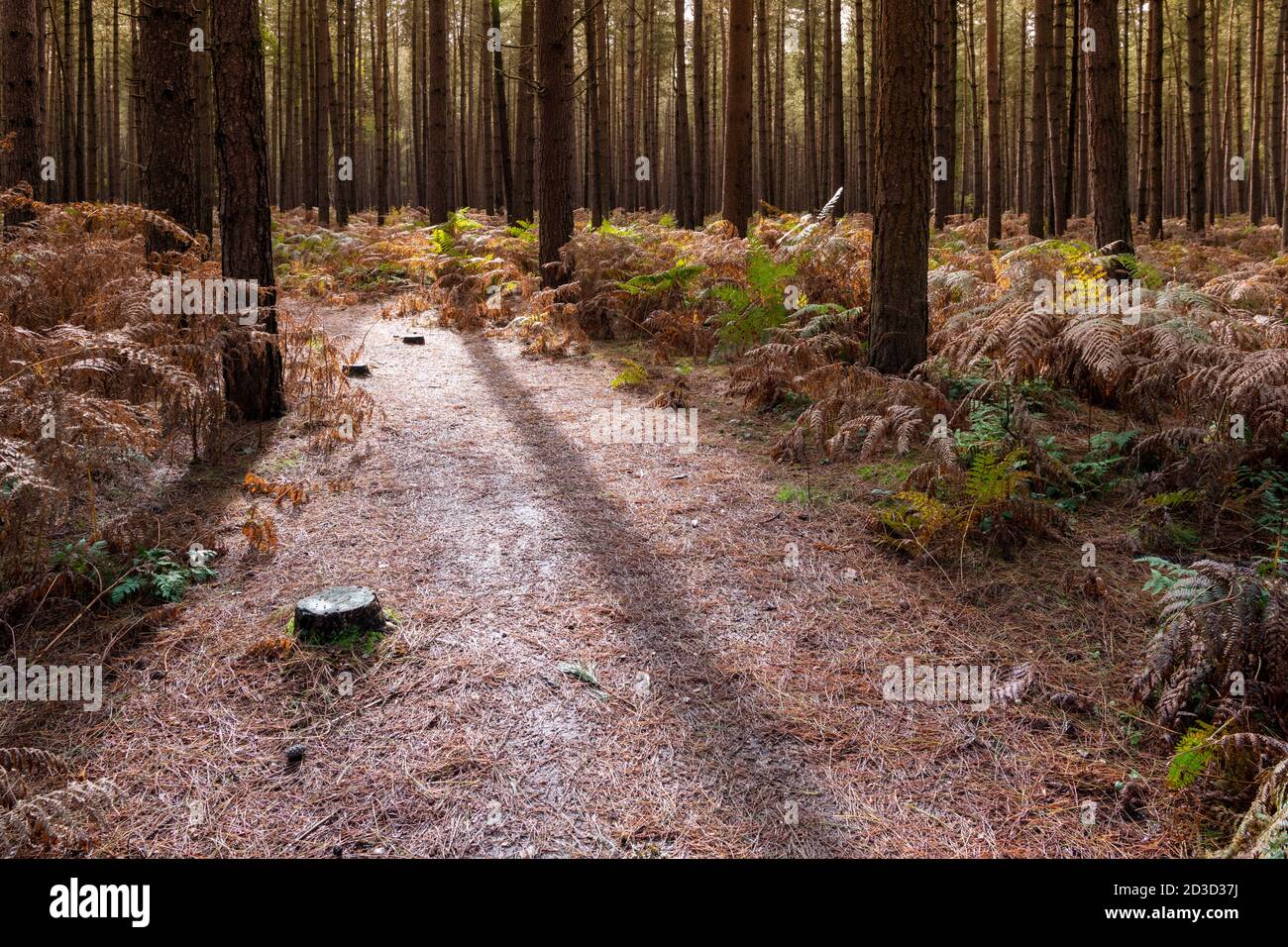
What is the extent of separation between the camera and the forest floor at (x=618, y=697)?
2.52 meters

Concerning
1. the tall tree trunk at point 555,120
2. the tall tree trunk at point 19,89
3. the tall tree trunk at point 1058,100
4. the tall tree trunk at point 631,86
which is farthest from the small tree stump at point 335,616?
the tall tree trunk at point 1058,100

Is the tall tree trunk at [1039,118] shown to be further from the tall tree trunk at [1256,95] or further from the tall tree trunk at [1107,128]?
the tall tree trunk at [1256,95]

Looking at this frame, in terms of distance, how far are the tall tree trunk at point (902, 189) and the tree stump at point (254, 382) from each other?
454 centimetres

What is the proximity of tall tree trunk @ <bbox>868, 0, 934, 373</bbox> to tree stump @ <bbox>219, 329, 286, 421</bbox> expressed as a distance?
14.9ft

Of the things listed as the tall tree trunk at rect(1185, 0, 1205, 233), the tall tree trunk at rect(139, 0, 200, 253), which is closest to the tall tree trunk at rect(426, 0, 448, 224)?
the tall tree trunk at rect(139, 0, 200, 253)

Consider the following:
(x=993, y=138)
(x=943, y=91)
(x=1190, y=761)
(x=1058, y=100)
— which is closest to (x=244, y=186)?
(x=1190, y=761)

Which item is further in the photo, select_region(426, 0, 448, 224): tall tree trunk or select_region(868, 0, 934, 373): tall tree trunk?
select_region(426, 0, 448, 224): tall tree trunk

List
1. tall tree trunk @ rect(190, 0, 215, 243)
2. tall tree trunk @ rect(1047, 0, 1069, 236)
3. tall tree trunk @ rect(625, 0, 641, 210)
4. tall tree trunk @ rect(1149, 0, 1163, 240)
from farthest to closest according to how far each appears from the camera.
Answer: tall tree trunk @ rect(625, 0, 641, 210) → tall tree trunk @ rect(1149, 0, 1163, 240) → tall tree trunk @ rect(1047, 0, 1069, 236) → tall tree trunk @ rect(190, 0, 215, 243)

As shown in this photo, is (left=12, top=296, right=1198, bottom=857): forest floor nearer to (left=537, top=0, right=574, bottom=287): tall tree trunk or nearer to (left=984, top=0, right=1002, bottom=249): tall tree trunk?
(left=537, top=0, right=574, bottom=287): tall tree trunk

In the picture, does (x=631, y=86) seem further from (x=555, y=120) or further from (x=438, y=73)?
(x=555, y=120)

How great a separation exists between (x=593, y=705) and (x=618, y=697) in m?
0.11

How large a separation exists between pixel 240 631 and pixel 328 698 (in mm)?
677

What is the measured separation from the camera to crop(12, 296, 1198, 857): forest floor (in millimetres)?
2521

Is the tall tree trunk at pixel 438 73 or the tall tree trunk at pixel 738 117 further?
the tall tree trunk at pixel 438 73
